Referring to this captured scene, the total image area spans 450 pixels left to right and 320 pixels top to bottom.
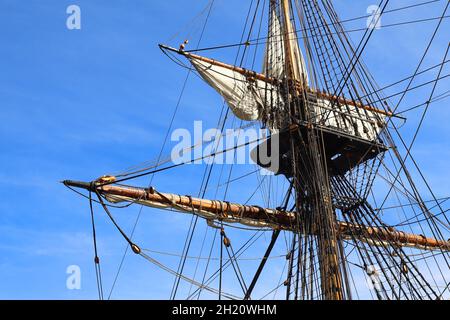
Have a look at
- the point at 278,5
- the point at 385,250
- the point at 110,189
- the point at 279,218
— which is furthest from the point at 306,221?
the point at 278,5

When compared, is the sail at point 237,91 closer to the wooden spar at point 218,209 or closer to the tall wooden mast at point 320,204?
the tall wooden mast at point 320,204

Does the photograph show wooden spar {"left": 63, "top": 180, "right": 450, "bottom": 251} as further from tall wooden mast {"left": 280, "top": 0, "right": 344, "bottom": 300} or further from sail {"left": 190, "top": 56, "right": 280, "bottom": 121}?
sail {"left": 190, "top": 56, "right": 280, "bottom": 121}

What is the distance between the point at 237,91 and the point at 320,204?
5.11 meters

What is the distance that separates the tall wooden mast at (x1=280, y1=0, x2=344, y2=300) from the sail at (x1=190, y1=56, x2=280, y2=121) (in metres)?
1.03

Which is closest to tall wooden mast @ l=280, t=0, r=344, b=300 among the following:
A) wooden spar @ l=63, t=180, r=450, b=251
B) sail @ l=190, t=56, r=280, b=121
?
wooden spar @ l=63, t=180, r=450, b=251

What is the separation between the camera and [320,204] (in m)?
18.0

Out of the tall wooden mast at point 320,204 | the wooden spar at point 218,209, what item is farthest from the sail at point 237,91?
the wooden spar at point 218,209

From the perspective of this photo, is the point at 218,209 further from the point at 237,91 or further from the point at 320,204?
the point at 237,91

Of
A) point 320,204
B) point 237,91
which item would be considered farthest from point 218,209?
point 237,91

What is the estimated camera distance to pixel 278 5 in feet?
76.1

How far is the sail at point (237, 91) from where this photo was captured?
20703 mm

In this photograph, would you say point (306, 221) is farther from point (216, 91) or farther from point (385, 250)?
point (216, 91)

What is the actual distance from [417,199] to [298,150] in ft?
12.1
